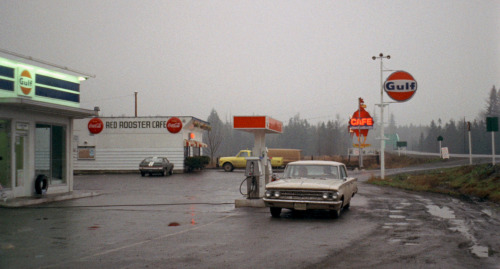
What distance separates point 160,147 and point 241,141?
11403 cm

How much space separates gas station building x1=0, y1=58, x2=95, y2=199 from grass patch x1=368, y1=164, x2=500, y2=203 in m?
16.4

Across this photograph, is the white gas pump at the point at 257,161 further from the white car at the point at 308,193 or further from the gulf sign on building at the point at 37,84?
the gulf sign on building at the point at 37,84

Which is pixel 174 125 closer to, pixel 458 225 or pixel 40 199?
pixel 40 199

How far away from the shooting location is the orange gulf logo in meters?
19.0

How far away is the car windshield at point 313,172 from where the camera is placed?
1348 cm

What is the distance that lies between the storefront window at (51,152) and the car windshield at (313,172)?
34.9 feet

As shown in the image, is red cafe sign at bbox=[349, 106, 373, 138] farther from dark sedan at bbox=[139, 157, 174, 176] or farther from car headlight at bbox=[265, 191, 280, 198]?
car headlight at bbox=[265, 191, 280, 198]

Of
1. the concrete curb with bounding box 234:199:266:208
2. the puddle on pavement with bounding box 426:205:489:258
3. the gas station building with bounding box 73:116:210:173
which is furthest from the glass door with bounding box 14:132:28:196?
the gas station building with bounding box 73:116:210:173

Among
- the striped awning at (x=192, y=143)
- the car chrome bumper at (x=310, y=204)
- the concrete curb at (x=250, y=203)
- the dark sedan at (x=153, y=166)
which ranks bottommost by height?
the concrete curb at (x=250, y=203)

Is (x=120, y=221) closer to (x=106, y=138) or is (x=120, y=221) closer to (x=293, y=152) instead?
(x=106, y=138)

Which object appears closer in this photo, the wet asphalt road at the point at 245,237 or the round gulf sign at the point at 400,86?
the wet asphalt road at the point at 245,237

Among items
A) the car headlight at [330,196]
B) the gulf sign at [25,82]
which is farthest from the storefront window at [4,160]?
the car headlight at [330,196]

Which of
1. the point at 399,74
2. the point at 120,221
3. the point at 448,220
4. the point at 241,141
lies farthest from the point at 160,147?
the point at 241,141

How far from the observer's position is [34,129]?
18.3 m
